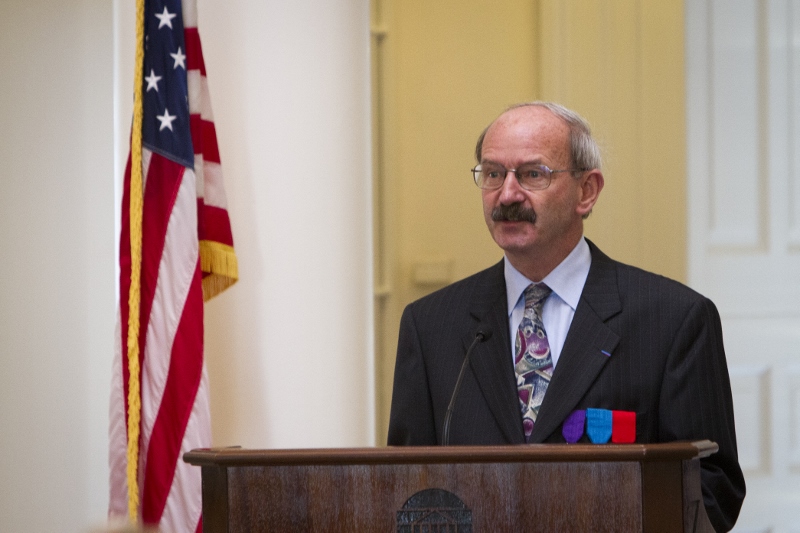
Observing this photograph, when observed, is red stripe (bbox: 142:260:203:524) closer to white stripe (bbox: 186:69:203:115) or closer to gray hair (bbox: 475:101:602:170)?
white stripe (bbox: 186:69:203:115)

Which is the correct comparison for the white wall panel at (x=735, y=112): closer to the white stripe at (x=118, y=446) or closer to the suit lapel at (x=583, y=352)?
the suit lapel at (x=583, y=352)

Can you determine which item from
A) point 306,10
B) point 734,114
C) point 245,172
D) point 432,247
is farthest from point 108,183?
point 734,114

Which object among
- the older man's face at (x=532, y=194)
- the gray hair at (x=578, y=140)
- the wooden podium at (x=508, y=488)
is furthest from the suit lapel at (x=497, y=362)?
the wooden podium at (x=508, y=488)

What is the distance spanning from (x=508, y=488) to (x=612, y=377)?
73cm

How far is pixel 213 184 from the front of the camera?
10.6ft

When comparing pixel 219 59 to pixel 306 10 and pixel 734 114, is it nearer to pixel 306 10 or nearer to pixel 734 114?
pixel 306 10

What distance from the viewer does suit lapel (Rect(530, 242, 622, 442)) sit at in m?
2.16

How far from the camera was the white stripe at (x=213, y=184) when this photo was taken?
324 centimetres

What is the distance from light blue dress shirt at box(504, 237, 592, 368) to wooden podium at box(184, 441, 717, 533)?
75 cm

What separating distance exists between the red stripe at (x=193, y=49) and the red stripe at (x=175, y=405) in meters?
0.64

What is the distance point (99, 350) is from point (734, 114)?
115 inches

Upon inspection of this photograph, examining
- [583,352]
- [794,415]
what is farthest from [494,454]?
[794,415]

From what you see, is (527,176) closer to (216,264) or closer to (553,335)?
(553,335)

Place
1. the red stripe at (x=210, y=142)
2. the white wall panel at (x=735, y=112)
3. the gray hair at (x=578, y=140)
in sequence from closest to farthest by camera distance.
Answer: the gray hair at (x=578, y=140) < the red stripe at (x=210, y=142) < the white wall panel at (x=735, y=112)
